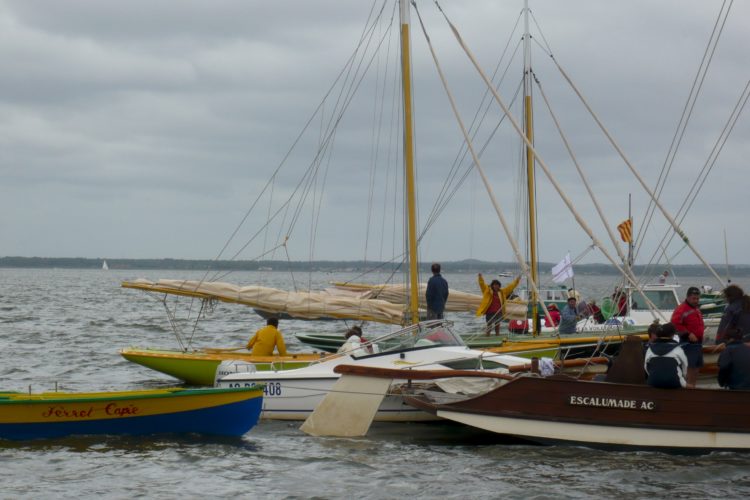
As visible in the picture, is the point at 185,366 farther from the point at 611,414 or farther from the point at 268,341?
the point at 611,414

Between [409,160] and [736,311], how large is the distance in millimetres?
7827

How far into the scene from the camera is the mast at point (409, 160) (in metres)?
21.1

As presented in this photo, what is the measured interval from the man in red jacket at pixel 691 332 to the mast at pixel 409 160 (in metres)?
5.89

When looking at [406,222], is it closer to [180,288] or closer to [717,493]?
[180,288]

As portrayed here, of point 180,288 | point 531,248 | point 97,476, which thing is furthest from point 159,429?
point 531,248

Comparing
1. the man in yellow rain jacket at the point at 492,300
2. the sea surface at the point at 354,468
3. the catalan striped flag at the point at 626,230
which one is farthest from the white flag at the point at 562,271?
the sea surface at the point at 354,468

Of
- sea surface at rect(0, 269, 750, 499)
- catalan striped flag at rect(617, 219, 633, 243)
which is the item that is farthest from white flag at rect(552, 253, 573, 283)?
sea surface at rect(0, 269, 750, 499)

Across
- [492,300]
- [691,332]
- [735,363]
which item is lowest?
[735,363]

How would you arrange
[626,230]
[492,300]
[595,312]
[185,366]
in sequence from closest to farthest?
1. [185,366]
2. [492,300]
3. [595,312]
4. [626,230]

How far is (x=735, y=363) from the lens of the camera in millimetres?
15227

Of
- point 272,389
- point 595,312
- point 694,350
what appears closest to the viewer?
point 694,350

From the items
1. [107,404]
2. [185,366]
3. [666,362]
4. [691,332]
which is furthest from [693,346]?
[185,366]

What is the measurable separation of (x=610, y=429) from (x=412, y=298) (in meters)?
6.39

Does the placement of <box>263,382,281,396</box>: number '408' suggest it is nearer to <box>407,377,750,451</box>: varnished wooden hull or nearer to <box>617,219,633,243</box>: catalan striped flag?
<box>407,377,750,451</box>: varnished wooden hull
